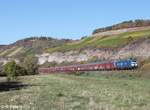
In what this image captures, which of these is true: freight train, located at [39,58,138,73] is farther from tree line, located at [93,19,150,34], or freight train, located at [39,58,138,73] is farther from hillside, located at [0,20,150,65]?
tree line, located at [93,19,150,34]

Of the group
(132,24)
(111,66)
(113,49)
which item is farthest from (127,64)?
(132,24)

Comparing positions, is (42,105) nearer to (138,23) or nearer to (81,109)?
(81,109)

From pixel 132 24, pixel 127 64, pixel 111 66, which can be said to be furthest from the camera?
pixel 132 24

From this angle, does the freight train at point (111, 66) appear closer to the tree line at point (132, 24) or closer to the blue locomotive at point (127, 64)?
the blue locomotive at point (127, 64)

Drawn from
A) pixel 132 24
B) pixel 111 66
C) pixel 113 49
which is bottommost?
pixel 111 66

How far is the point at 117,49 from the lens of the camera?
119 m

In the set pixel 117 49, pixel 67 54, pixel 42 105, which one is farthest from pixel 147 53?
pixel 42 105

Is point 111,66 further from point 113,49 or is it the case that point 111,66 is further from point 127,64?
point 113,49

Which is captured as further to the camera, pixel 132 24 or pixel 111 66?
pixel 132 24

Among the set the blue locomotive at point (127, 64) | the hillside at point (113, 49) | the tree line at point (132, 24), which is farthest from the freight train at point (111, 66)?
the tree line at point (132, 24)

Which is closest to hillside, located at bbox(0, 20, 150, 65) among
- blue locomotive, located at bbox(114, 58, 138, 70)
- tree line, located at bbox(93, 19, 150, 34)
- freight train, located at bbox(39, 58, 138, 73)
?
tree line, located at bbox(93, 19, 150, 34)

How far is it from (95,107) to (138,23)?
437 ft

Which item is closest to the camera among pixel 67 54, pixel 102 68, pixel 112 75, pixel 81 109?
pixel 81 109

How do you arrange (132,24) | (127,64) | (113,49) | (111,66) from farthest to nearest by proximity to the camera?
1. (132,24)
2. (113,49)
3. (111,66)
4. (127,64)
